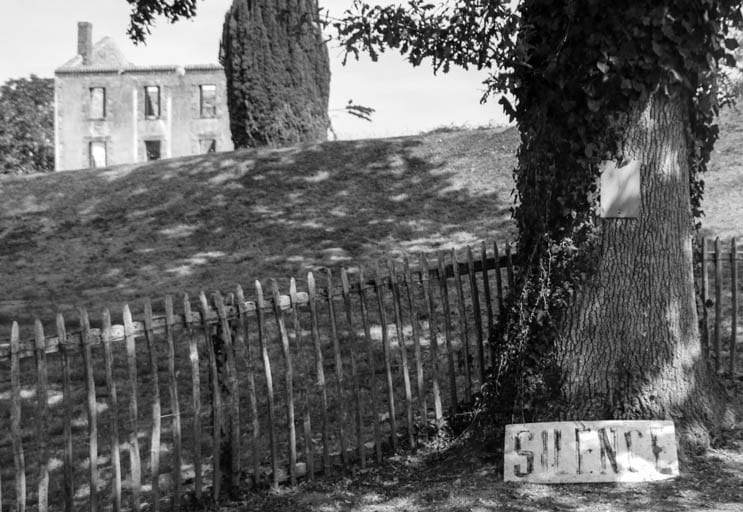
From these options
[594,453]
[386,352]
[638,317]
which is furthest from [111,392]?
[638,317]

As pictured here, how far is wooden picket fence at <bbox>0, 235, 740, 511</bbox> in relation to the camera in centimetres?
552

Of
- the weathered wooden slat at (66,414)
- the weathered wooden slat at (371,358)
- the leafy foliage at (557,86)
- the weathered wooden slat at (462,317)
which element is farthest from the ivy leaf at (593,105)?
the weathered wooden slat at (66,414)

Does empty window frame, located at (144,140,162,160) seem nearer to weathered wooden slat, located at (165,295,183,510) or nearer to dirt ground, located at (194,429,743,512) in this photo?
dirt ground, located at (194,429,743,512)

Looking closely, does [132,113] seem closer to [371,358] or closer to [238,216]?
[238,216]

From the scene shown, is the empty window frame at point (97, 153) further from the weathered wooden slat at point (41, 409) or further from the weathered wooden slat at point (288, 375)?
the weathered wooden slat at point (41, 409)

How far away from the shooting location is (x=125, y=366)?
31.9 feet

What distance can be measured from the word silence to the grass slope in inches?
275

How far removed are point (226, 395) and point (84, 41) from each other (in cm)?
4649

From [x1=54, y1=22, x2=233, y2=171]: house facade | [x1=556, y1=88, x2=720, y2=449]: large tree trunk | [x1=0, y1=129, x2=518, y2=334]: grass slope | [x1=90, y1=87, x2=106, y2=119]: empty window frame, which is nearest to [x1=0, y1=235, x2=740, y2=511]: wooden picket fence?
[x1=556, y1=88, x2=720, y2=449]: large tree trunk

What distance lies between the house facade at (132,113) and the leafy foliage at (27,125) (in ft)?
3.37

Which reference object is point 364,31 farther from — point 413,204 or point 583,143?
point 413,204

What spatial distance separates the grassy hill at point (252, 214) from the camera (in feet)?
43.9

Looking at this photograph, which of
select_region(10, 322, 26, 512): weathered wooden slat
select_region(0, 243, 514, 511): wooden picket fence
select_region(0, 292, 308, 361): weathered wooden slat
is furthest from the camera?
select_region(0, 243, 514, 511): wooden picket fence

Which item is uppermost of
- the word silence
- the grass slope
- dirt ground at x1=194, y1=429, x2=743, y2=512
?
the grass slope
